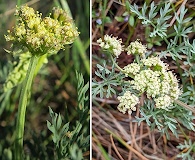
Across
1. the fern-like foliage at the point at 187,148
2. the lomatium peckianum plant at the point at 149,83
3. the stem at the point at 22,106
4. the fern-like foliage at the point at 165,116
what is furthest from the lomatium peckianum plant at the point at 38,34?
the fern-like foliage at the point at 187,148

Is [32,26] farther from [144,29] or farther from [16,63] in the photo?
[144,29]

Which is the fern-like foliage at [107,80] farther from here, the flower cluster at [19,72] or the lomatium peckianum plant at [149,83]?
the flower cluster at [19,72]

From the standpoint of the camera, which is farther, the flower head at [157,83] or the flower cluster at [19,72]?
the flower cluster at [19,72]

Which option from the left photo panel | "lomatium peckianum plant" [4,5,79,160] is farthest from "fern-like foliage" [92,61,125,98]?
"lomatium peckianum plant" [4,5,79,160]

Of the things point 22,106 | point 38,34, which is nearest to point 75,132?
point 22,106

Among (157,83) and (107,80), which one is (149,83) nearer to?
(157,83)

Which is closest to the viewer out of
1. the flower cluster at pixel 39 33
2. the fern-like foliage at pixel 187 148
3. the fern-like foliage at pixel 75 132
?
the flower cluster at pixel 39 33

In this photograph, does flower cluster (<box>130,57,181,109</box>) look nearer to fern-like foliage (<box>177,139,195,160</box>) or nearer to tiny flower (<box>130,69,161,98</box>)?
tiny flower (<box>130,69,161,98</box>)
